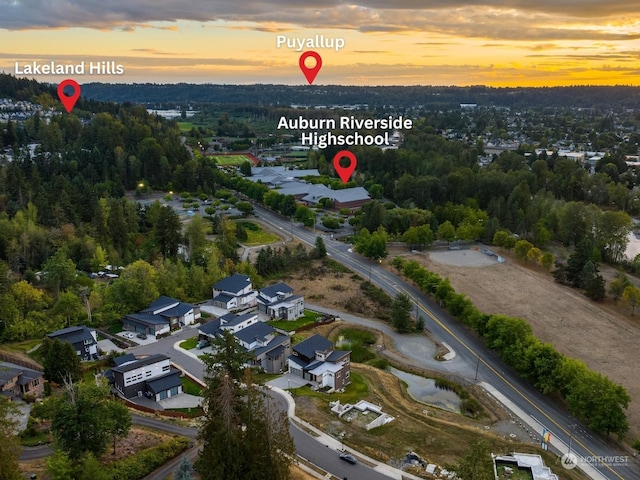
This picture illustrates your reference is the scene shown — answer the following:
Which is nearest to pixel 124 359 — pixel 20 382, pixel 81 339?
pixel 81 339

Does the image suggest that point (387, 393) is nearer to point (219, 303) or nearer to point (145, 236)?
point (219, 303)

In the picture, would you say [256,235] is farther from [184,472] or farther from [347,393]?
[184,472]

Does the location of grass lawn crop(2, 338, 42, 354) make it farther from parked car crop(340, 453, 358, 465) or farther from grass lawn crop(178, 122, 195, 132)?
grass lawn crop(178, 122, 195, 132)

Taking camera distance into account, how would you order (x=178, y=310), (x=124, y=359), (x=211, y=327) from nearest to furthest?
(x=124, y=359)
(x=211, y=327)
(x=178, y=310)

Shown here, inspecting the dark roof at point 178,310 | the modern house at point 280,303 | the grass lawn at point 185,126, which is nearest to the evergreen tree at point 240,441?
the dark roof at point 178,310

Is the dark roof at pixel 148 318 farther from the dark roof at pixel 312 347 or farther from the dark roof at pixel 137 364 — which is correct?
the dark roof at pixel 312 347

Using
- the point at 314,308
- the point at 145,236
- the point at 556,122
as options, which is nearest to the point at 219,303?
the point at 314,308
